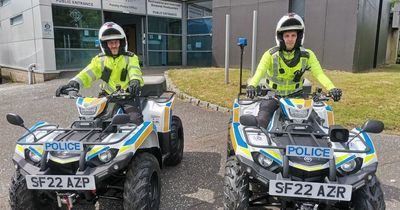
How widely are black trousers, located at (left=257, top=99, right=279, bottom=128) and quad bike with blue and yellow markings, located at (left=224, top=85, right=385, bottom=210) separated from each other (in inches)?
14.0

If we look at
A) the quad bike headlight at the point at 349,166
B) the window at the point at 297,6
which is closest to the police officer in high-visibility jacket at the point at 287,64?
the quad bike headlight at the point at 349,166

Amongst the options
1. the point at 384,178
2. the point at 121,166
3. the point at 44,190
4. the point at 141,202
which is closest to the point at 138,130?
the point at 121,166

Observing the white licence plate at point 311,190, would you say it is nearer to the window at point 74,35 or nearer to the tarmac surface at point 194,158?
the tarmac surface at point 194,158

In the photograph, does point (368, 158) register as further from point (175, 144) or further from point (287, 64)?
point (175, 144)

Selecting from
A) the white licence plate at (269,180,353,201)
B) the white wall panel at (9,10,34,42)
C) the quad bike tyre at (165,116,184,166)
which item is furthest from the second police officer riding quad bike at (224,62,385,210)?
the white wall panel at (9,10,34,42)

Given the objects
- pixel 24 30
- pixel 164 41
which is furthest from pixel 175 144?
pixel 164 41

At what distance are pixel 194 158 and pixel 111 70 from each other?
→ 75.6 inches

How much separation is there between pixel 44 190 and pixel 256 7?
15560 mm

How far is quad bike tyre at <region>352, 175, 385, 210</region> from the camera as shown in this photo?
2.71 m

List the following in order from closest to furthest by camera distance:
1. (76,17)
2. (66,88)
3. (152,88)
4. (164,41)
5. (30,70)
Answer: (66,88) < (152,88) < (30,70) < (76,17) < (164,41)

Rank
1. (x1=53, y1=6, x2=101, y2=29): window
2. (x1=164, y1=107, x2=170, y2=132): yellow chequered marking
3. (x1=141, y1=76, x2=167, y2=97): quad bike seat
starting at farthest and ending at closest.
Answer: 1. (x1=53, y1=6, x2=101, y2=29): window
2. (x1=141, y1=76, x2=167, y2=97): quad bike seat
3. (x1=164, y1=107, x2=170, y2=132): yellow chequered marking

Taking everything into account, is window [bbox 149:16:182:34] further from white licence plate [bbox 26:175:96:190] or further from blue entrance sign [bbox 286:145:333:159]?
blue entrance sign [bbox 286:145:333:159]

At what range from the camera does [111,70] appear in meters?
4.38

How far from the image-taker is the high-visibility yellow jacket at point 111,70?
14.3 ft
